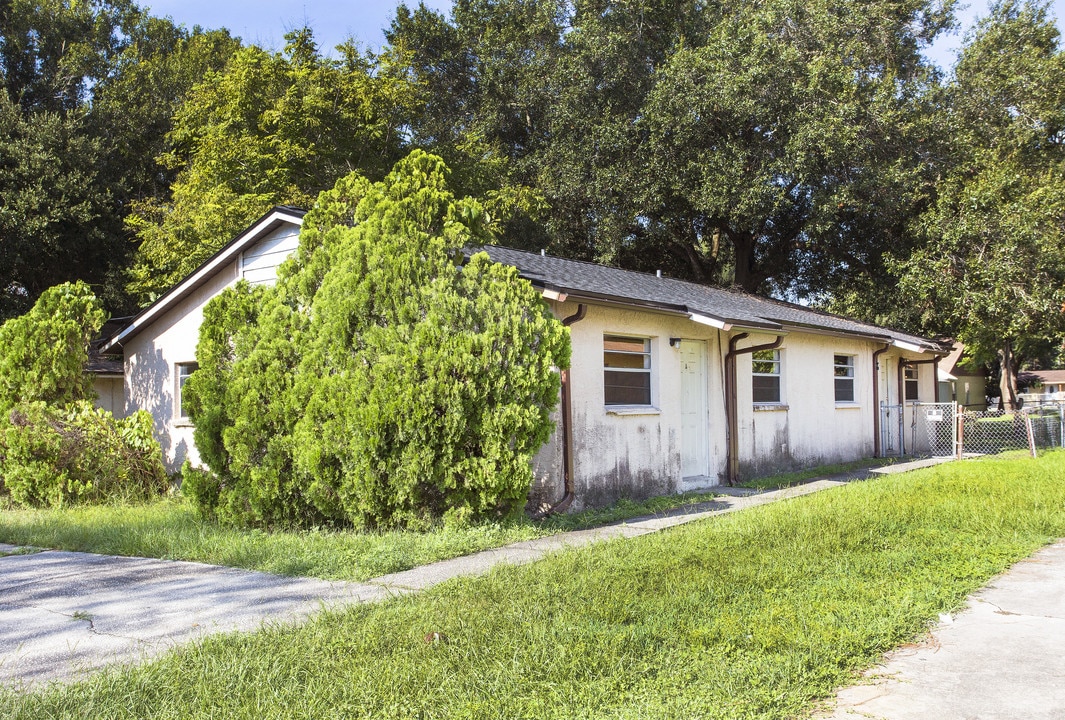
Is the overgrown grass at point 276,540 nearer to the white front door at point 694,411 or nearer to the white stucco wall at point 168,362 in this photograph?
the white front door at point 694,411

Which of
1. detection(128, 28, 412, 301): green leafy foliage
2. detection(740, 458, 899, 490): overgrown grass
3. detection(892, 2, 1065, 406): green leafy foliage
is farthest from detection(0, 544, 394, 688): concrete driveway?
detection(892, 2, 1065, 406): green leafy foliage

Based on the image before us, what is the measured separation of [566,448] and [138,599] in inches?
206

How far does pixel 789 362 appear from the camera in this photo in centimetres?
1542

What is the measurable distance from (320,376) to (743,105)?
1573 centimetres

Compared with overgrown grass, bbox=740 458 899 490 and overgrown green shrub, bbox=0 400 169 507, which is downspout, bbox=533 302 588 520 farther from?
overgrown green shrub, bbox=0 400 169 507

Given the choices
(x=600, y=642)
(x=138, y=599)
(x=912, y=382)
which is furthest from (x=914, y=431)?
(x=138, y=599)

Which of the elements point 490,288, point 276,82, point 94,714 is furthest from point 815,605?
point 276,82

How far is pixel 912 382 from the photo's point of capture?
71.3 ft

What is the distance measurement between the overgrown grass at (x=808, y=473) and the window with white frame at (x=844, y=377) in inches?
54.8

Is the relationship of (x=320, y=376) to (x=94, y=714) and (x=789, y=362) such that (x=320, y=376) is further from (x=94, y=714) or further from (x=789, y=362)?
(x=789, y=362)

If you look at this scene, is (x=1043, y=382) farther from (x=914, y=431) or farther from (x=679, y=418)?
(x=679, y=418)

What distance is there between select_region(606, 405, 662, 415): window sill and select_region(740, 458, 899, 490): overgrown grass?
246 centimetres

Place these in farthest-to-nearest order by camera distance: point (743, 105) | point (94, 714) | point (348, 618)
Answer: point (743, 105)
point (348, 618)
point (94, 714)

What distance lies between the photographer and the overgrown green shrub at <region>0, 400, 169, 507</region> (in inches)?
459
